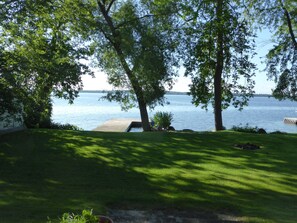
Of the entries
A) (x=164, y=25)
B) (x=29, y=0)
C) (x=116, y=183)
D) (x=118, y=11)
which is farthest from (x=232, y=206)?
(x=118, y=11)

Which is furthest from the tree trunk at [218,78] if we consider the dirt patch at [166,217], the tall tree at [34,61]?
the dirt patch at [166,217]

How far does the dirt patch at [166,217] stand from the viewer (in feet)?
18.3

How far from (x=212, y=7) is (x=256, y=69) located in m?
4.35

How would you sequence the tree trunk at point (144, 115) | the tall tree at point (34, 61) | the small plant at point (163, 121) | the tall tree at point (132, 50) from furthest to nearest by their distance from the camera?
the small plant at point (163, 121) < the tree trunk at point (144, 115) < the tall tree at point (132, 50) < the tall tree at point (34, 61)

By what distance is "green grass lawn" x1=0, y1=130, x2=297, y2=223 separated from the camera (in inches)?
245

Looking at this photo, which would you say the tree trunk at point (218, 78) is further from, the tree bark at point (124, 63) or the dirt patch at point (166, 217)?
the dirt patch at point (166, 217)

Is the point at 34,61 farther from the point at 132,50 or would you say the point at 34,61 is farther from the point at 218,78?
the point at 218,78

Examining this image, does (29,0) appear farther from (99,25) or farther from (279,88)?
(279,88)

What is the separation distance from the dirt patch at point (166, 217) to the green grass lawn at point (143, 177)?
0.23 metres

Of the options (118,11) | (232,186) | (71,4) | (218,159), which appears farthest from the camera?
(118,11)

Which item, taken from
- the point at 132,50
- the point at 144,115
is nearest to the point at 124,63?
the point at 132,50

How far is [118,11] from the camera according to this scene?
22156mm

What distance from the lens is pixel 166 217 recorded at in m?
5.75

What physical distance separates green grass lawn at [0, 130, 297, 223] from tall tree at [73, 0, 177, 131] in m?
6.61
